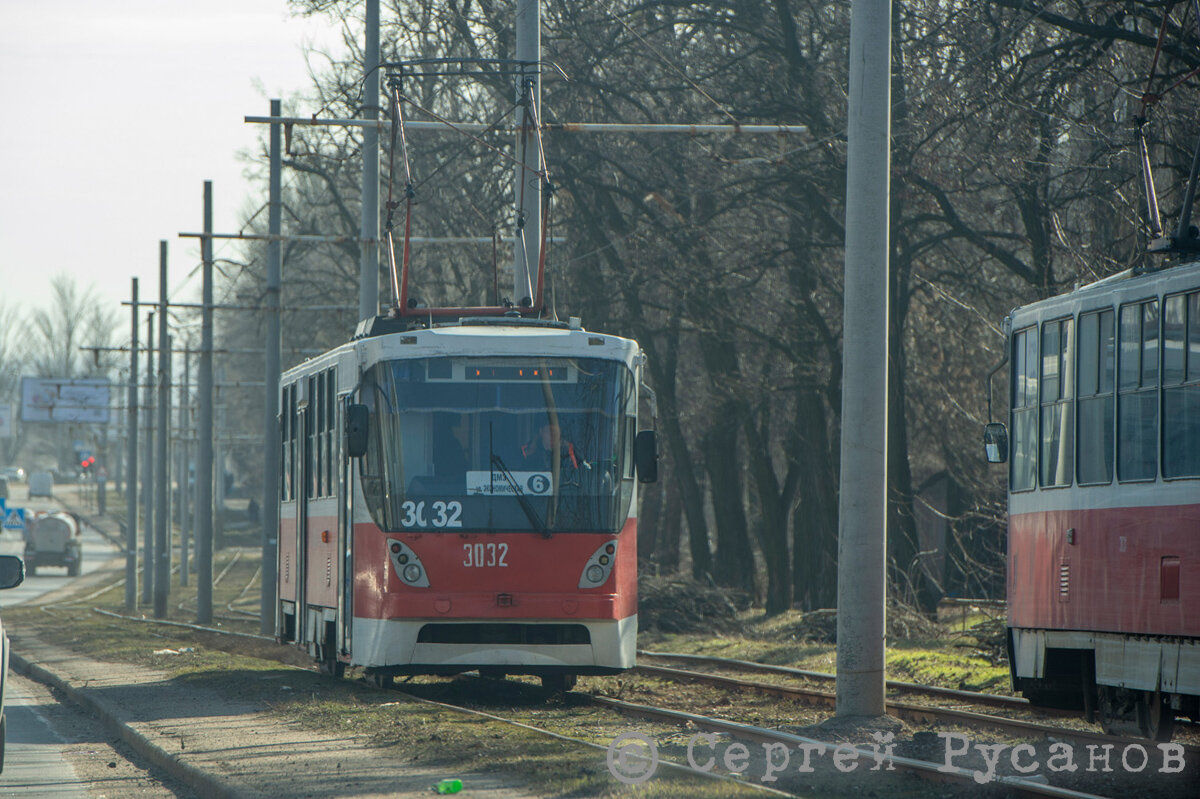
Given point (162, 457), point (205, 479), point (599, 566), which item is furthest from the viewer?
point (162, 457)

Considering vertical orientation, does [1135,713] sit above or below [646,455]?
below

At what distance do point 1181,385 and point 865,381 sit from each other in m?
3.18

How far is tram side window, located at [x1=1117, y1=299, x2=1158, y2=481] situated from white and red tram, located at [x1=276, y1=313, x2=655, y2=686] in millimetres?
4813

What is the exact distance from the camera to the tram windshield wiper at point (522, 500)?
15461 mm

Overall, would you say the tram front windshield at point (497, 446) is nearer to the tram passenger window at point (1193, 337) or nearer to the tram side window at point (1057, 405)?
the tram side window at point (1057, 405)

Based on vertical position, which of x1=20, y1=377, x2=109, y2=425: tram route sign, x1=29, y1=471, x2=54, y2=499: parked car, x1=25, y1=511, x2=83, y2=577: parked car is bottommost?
x1=25, y1=511, x2=83, y2=577: parked car

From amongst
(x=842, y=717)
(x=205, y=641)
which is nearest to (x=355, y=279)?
(x=205, y=641)

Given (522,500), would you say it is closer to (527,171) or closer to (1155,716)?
(1155,716)

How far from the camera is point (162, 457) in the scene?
49156 mm

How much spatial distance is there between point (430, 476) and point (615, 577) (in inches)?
71.9

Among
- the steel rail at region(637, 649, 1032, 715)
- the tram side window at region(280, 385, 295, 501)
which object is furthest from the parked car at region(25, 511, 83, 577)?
the tram side window at region(280, 385, 295, 501)

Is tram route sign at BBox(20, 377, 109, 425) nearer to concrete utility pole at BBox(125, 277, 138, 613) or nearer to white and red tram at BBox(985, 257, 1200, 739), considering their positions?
concrete utility pole at BBox(125, 277, 138, 613)

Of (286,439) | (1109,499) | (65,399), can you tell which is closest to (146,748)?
(1109,499)

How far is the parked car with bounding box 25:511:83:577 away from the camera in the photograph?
78.2m
